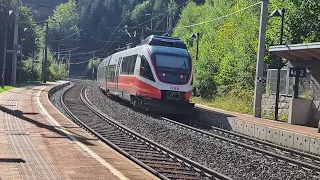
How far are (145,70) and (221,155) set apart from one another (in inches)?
395

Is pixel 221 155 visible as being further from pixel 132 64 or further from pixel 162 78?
pixel 132 64

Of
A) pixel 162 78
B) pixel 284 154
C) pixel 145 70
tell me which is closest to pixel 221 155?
pixel 284 154

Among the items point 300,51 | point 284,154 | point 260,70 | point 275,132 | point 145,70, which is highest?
point 300,51

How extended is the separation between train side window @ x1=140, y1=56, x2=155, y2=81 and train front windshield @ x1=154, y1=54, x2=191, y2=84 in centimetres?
39

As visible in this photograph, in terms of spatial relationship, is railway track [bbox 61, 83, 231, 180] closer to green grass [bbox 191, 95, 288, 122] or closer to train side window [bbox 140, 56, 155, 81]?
train side window [bbox 140, 56, 155, 81]

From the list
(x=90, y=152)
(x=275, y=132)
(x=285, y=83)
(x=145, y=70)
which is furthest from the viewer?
(x=285, y=83)

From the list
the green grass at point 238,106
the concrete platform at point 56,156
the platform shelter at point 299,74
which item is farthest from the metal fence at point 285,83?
the concrete platform at point 56,156

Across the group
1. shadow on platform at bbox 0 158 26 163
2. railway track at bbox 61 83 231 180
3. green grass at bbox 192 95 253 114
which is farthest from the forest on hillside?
shadow on platform at bbox 0 158 26 163

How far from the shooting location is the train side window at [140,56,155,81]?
858 inches

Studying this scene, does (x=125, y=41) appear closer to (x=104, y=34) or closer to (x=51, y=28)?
(x=104, y=34)

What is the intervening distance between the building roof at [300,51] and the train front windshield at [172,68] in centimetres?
406

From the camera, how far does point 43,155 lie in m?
9.50

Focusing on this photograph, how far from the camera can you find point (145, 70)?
2217cm

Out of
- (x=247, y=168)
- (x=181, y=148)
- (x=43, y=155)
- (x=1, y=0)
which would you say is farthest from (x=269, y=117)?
(x=1, y=0)
